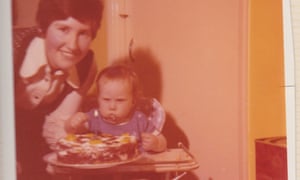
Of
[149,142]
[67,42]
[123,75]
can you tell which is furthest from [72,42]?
[149,142]

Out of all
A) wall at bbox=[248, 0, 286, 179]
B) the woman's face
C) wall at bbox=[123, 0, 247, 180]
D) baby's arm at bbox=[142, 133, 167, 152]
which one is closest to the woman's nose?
the woman's face

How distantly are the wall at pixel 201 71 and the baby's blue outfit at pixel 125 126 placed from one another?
43 millimetres

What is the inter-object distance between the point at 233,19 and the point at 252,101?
178 millimetres

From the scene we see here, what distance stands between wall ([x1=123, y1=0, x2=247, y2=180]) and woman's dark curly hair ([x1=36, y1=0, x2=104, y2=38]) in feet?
0.22

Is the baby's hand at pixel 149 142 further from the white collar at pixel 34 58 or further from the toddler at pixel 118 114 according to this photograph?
the white collar at pixel 34 58

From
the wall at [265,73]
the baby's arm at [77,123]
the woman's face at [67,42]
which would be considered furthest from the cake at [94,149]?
the wall at [265,73]

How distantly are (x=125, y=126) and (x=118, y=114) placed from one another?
0.03 m

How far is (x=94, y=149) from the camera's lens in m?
0.80

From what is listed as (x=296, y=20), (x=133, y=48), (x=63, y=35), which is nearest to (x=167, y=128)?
(x=133, y=48)

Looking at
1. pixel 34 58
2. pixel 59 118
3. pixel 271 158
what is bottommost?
pixel 271 158

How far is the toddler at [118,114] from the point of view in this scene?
0.81 m

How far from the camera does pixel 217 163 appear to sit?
0.85 m

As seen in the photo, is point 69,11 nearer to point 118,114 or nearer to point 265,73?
point 118,114

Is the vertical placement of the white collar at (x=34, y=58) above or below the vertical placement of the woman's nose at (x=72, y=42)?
below
